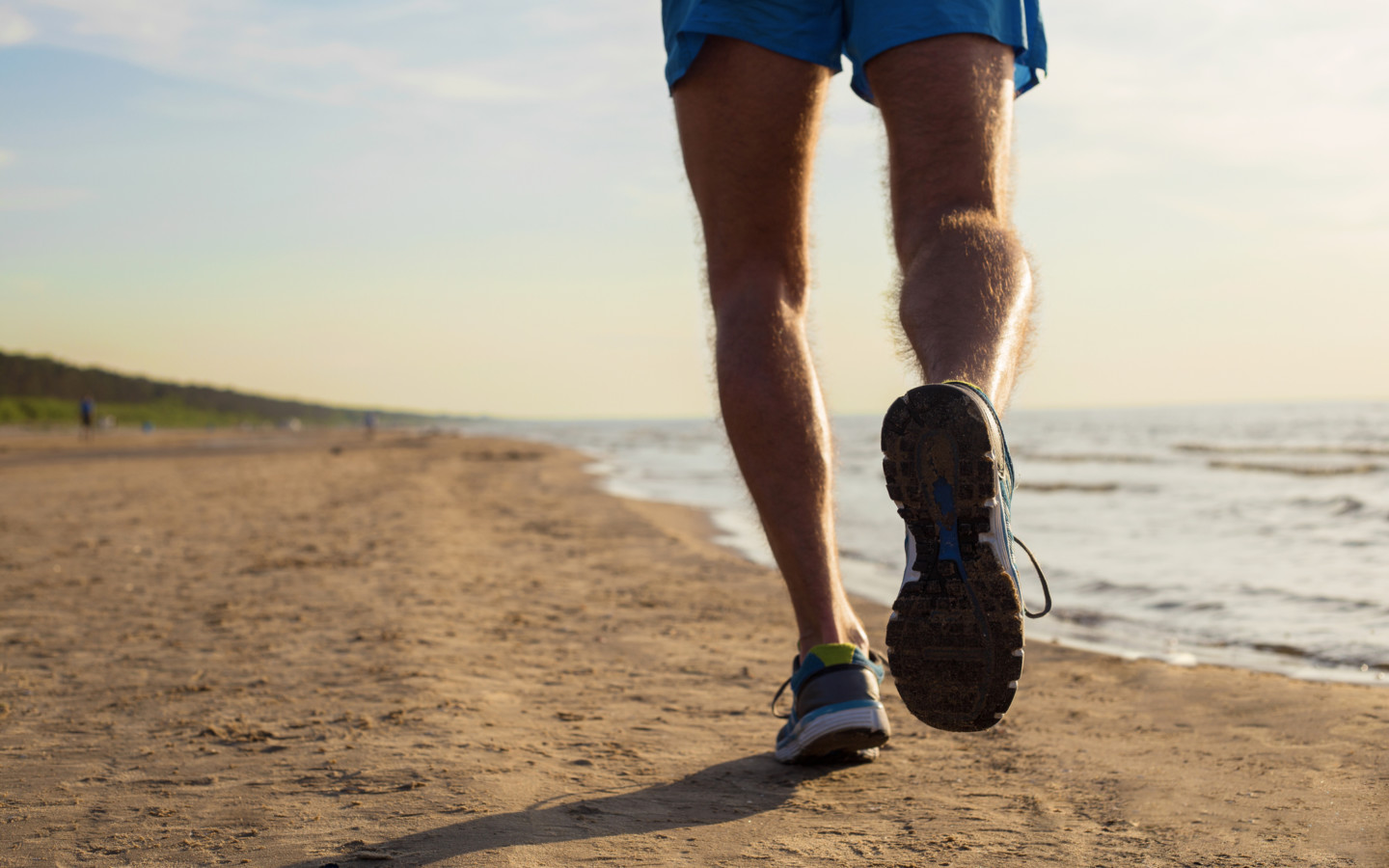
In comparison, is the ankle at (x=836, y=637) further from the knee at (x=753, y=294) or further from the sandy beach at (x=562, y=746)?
the knee at (x=753, y=294)

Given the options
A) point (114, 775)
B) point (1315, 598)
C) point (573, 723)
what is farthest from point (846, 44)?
point (1315, 598)

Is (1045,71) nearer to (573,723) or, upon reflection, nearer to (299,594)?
(573,723)

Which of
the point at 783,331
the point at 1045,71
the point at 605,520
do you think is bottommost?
the point at 605,520

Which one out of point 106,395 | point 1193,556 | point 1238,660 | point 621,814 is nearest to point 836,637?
point 621,814

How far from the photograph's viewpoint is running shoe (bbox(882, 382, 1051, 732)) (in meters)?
0.98

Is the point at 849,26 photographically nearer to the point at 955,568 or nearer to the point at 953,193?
the point at 953,193

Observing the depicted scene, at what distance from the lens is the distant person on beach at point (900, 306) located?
996mm

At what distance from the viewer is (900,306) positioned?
4.03 feet

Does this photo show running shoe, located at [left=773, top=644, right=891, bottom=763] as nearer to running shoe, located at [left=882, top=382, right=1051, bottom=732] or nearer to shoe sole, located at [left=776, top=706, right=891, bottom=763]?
shoe sole, located at [left=776, top=706, right=891, bottom=763]

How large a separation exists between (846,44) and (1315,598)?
324 cm

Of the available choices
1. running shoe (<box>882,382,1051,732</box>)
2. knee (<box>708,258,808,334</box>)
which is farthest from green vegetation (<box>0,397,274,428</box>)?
running shoe (<box>882,382,1051,732</box>)

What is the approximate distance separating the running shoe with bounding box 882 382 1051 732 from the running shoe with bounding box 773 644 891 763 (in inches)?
19.5

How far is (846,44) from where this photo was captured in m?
1.42

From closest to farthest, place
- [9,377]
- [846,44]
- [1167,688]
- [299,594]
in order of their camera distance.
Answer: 1. [846,44]
2. [1167,688]
3. [299,594]
4. [9,377]
